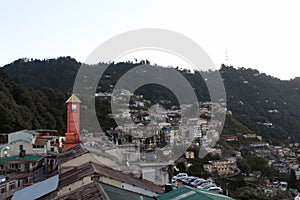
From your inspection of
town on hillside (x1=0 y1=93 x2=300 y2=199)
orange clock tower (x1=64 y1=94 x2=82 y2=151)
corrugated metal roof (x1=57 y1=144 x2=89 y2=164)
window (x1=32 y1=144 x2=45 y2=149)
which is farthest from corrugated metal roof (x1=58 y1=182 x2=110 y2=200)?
window (x1=32 y1=144 x2=45 y2=149)

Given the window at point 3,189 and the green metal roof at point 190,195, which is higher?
the green metal roof at point 190,195

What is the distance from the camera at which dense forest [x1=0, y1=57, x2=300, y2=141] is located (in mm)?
31609

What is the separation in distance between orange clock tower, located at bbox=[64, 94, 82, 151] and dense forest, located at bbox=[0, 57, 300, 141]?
38.0ft

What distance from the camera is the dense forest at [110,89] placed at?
31.6 m

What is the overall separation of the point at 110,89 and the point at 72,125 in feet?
160

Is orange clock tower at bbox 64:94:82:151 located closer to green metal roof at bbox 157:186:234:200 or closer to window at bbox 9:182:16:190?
window at bbox 9:182:16:190

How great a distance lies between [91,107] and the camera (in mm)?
41938

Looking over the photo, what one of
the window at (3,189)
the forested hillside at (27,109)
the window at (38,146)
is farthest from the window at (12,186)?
the forested hillside at (27,109)

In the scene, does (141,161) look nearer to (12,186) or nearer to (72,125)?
(72,125)

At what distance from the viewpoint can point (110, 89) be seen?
213 ft

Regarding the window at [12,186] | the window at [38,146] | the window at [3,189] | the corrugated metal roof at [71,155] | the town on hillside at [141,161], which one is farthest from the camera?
the window at [38,146]

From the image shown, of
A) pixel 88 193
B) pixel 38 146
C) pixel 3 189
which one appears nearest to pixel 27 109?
pixel 38 146

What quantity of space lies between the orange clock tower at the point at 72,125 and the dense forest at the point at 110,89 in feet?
38.0

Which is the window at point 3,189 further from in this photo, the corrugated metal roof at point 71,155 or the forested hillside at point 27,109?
the forested hillside at point 27,109
